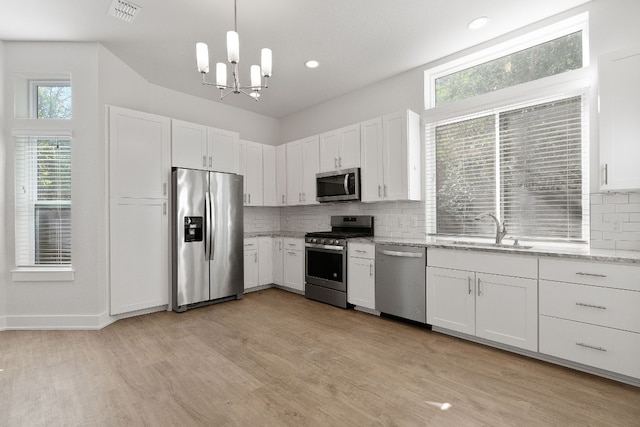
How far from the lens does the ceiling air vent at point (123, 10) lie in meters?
2.77

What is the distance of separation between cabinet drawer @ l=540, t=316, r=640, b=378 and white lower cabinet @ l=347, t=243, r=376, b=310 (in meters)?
1.74

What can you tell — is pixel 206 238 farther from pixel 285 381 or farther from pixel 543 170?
pixel 543 170

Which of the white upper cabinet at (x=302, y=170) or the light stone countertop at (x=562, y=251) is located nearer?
the light stone countertop at (x=562, y=251)

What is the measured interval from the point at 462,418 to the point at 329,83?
13.6ft

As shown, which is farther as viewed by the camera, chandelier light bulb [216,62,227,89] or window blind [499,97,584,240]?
window blind [499,97,584,240]

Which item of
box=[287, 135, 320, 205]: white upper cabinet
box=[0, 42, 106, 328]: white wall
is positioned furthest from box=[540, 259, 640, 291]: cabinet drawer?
box=[0, 42, 106, 328]: white wall

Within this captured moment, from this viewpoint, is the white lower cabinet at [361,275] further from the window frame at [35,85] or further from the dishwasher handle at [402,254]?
the window frame at [35,85]

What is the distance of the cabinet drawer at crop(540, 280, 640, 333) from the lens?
2215mm

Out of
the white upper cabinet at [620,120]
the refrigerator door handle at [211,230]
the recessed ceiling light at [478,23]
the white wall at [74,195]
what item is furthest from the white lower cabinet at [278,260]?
the white upper cabinet at [620,120]

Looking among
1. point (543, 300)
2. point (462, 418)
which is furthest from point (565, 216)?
point (462, 418)

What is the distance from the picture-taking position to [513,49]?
3.41m

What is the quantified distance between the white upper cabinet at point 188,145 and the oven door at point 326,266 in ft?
6.49

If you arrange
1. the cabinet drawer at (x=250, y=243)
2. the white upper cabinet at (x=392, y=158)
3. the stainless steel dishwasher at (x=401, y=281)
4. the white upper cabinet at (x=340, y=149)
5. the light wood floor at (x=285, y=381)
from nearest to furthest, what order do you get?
the light wood floor at (x=285, y=381)
the stainless steel dishwasher at (x=401, y=281)
the white upper cabinet at (x=392, y=158)
the white upper cabinet at (x=340, y=149)
the cabinet drawer at (x=250, y=243)

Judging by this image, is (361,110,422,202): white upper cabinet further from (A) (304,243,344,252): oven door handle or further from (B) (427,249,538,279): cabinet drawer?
(B) (427,249,538,279): cabinet drawer
